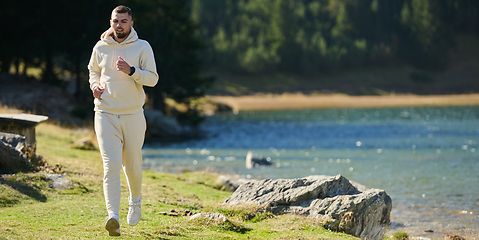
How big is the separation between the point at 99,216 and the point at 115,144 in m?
2.10

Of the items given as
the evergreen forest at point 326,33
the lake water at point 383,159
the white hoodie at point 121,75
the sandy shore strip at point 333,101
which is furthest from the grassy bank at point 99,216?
the sandy shore strip at point 333,101

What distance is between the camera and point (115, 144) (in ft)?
21.0

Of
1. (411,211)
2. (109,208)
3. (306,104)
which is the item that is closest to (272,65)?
(306,104)

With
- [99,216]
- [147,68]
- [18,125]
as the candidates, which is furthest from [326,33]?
[147,68]

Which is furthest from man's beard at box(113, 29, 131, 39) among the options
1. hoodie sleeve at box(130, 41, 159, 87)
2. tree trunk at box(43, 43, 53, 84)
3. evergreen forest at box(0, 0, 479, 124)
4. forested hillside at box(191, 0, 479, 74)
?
forested hillside at box(191, 0, 479, 74)

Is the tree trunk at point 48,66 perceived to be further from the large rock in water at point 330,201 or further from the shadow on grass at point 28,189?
the large rock in water at point 330,201

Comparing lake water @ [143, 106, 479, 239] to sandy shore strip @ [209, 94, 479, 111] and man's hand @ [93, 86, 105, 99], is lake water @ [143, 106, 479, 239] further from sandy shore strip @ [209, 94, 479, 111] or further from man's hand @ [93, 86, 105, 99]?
sandy shore strip @ [209, 94, 479, 111]

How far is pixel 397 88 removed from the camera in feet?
289

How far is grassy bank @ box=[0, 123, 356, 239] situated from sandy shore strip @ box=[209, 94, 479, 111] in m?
62.7

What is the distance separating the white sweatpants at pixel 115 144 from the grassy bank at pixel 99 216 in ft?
2.05

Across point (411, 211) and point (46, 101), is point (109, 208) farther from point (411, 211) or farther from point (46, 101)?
point (46, 101)

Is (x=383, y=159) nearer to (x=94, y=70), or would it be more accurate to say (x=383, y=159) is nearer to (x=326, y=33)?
(x=94, y=70)

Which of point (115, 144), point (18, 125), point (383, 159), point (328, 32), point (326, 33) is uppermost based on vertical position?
point (328, 32)

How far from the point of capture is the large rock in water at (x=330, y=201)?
26.0 ft
